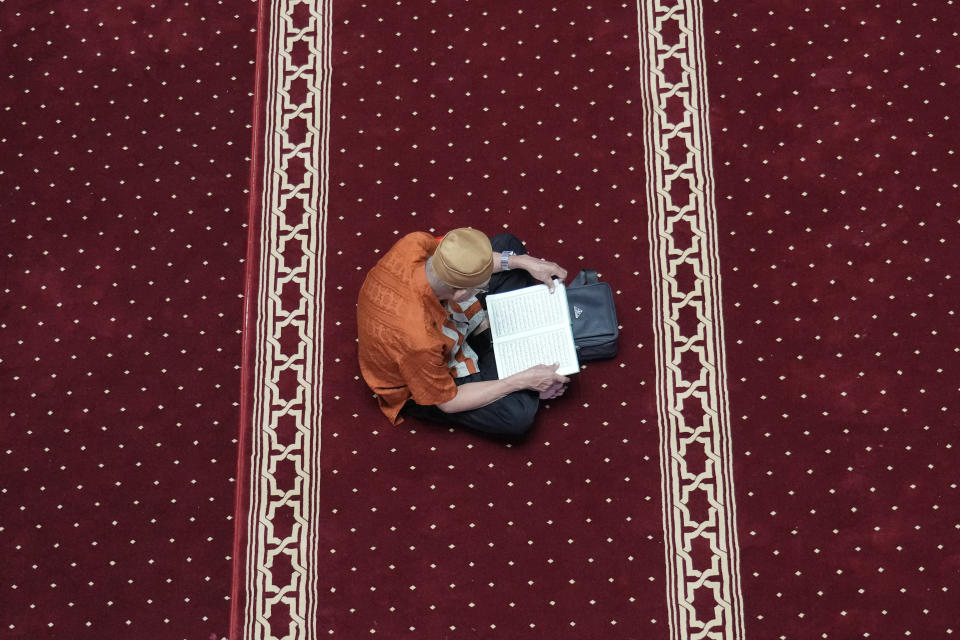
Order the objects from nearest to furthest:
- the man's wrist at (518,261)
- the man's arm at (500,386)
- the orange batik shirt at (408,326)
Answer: the orange batik shirt at (408,326) < the man's arm at (500,386) < the man's wrist at (518,261)

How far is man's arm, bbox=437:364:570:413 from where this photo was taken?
8.05ft

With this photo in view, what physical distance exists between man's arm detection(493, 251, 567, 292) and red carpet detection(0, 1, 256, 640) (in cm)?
77

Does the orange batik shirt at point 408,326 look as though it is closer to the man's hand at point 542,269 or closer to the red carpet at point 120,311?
the man's hand at point 542,269

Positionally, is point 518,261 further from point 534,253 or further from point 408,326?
point 408,326

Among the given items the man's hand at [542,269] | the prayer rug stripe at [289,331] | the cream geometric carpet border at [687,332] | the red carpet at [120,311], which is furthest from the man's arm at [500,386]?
the red carpet at [120,311]

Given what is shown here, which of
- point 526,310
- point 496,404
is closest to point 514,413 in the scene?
point 496,404

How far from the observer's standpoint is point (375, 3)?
299 cm

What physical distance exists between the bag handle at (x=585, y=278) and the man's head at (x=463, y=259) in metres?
0.53

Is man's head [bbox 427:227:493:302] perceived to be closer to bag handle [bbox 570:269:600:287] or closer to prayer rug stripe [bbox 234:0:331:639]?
bag handle [bbox 570:269:600:287]

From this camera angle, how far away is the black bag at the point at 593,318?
2.59 meters

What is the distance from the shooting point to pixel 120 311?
279cm

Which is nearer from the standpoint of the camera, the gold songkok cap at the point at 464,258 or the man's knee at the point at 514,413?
the gold songkok cap at the point at 464,258

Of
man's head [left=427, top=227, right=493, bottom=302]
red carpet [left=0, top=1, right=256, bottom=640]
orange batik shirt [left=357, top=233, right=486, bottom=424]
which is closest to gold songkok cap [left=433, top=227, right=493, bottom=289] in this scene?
man's head [left=427, top=227, right=493, bottom=302]

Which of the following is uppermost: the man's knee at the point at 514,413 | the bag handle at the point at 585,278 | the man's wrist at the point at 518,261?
the man's wrist at the point at 518,261
